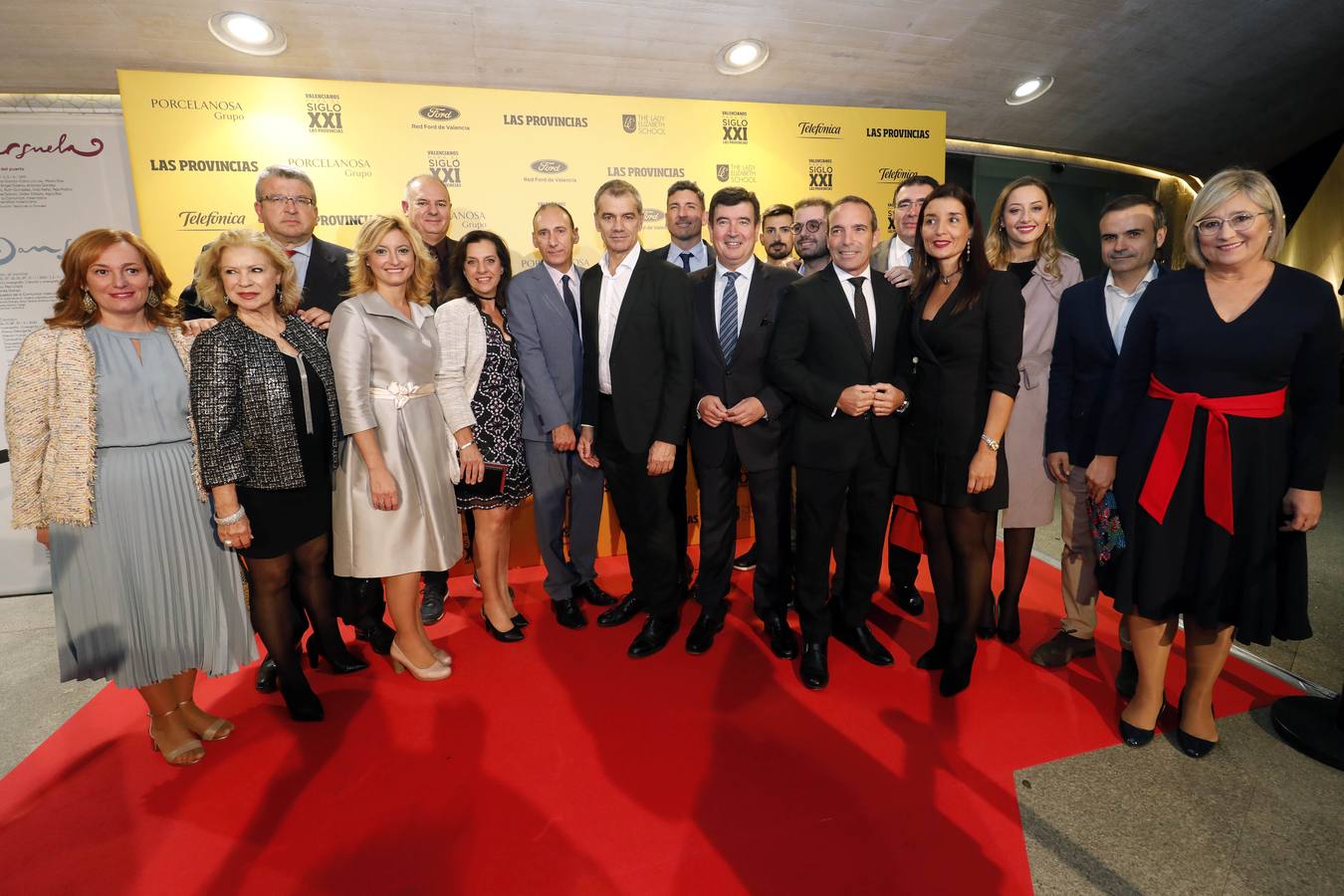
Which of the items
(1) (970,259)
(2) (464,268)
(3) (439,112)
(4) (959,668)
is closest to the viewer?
(1) (970,259)

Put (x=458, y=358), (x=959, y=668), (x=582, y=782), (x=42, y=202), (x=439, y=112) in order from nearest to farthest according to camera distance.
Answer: (x=582, y=782) → (x=959, y=668) → (x=458, y=358) → (x=42, y=202) → (x=439, y=112)

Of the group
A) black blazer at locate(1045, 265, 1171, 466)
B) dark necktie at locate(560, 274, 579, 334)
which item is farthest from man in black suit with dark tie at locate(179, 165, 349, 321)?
black blazer at locate(1045, 265, 1171, 466)

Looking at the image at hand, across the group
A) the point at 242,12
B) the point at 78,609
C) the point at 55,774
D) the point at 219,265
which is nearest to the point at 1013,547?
the point at 219,265

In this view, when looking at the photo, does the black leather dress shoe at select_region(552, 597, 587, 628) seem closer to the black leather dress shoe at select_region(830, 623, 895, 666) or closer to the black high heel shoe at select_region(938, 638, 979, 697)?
the black leather dress shoe at select_region(830, 623, 895, 666)

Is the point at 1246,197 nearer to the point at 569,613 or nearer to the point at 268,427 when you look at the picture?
the point at 569,613

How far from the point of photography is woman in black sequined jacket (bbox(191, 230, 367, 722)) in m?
2.01

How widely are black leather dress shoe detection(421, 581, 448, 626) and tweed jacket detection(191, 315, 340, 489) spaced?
1.27 meters

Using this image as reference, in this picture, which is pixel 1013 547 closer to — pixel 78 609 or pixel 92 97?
pixel 78 609

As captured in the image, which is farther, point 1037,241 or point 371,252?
point 1037,241

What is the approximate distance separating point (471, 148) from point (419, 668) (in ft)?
11.0

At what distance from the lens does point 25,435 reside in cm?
187

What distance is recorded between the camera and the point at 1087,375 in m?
2.41

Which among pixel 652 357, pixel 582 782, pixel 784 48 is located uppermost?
pixel 784 48

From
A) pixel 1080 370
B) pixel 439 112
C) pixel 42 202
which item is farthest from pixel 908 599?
pixel 42 202
